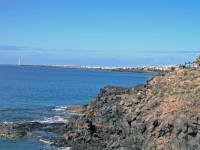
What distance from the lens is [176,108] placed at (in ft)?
166

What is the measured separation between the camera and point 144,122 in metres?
52.2

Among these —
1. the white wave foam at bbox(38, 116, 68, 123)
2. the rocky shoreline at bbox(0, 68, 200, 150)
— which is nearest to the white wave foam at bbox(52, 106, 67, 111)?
the white wave foam at bbox(38, 116, 68, 123)

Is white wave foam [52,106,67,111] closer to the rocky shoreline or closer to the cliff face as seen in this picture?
the rocky shoreline

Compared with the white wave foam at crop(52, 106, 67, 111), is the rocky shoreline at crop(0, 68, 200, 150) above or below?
above

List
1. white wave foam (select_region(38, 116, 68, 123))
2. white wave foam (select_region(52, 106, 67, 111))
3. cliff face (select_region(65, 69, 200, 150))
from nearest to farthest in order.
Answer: cliff face (select_region(65, 69, 200, 150)) < white wave foam (select_region(38, 116, 68, 123)) < white wave foam (select_region(52, 106, 67, 111))

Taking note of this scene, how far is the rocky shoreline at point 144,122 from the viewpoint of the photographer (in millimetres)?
47969

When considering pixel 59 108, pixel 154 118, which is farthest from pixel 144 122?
pixel 59 108

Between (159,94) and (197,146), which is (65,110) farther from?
(197,146)

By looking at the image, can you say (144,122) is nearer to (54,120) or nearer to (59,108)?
(54,120)

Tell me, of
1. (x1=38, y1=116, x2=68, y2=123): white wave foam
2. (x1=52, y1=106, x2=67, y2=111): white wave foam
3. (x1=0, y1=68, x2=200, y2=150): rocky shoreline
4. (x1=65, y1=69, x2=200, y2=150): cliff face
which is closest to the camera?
(x1=65, y1=69, x2=200, y2=150): cliff face

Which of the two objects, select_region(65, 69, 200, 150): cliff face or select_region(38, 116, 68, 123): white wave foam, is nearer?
select_region(65, 69, 200, 150): cliff face

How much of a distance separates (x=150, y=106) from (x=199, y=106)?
649 centimetres

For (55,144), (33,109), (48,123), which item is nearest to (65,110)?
(33,109)

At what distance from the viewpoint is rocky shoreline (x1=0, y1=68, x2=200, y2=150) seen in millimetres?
47969
